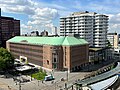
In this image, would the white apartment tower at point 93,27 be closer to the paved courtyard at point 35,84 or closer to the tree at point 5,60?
the paved courtyard at point 35,84

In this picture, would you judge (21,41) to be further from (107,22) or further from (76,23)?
(107,22)

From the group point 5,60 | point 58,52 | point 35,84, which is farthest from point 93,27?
point 35,84

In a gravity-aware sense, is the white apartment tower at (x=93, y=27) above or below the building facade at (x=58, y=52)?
above

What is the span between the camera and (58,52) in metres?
112

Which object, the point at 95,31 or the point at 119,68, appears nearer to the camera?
the point at 119,68

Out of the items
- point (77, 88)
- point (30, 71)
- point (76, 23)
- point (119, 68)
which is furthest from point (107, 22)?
point (77, 88)

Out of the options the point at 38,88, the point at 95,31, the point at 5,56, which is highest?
the point at 95,31

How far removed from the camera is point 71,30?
585 feet

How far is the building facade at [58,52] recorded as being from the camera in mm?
111562

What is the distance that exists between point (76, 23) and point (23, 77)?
8948 cm

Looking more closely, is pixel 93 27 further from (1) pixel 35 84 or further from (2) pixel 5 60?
(1) pixel 35 84

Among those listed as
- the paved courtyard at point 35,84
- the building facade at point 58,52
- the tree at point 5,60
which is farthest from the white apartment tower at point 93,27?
the tree at point 5,60

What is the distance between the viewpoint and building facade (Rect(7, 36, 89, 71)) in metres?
112

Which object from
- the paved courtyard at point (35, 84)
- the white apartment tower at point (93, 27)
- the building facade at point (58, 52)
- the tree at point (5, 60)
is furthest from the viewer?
the white apartment tower at point (93, 27)
